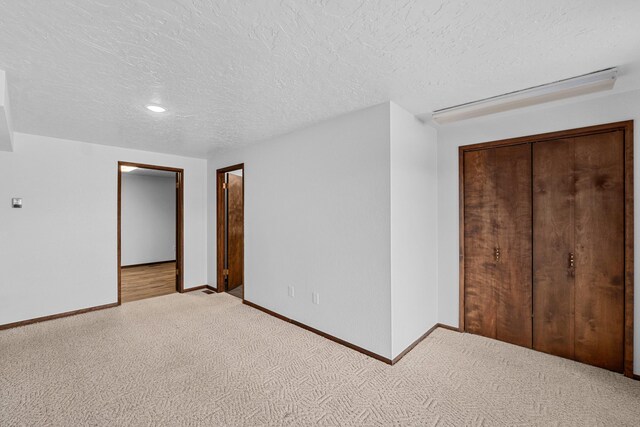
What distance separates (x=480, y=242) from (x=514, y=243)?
0.31 meters

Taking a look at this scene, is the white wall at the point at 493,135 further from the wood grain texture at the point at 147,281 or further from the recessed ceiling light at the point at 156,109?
the wood grain texture at the point at 147,281

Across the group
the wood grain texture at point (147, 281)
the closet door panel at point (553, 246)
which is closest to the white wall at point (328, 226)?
the closet door panel at point (553, 246)

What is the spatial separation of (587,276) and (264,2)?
3.24 meters

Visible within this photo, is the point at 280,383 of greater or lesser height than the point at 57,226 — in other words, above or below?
below

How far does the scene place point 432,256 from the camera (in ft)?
10.8

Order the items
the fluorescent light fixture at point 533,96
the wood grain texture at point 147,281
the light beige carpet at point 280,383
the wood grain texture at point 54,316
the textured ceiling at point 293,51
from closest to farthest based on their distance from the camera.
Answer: the textured ceiling at point 293,51 → the light beige carpet at point 280,383 → the fluorescent light fixture at point 533,96 → the wood grain texture at point 54,316 → the wood grain texture at point 147,281

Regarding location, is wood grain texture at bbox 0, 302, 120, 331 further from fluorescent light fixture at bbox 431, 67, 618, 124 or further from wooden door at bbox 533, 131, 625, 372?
wooden door at bbox 533, 131, 625, 372

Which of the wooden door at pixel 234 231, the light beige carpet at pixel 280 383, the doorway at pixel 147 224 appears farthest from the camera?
the doorway at pixel 147 224

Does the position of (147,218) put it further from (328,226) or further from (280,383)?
(280,383)

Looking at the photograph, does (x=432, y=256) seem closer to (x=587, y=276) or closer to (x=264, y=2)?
(x=587, y=276)

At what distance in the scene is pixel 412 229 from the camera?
2879 mm

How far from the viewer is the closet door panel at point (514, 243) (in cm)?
283

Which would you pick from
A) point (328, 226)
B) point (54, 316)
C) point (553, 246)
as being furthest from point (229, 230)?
point (553, 246)

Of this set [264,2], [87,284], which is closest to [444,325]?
[264,2]
